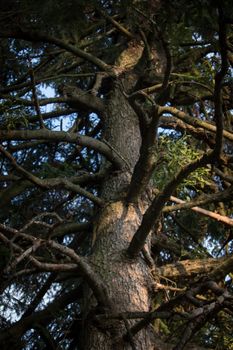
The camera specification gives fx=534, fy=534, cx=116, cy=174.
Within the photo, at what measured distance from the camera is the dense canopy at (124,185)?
11.1 ft

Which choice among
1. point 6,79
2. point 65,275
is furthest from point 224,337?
point 6,79

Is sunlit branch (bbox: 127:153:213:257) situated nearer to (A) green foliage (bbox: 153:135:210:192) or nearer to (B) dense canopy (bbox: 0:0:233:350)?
(B) dense canopy (bbox: 0:0:233:350)

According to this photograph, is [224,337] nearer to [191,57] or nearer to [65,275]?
[65,275]

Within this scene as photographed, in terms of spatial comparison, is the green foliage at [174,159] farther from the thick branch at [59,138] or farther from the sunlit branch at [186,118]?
the thick branch at [59,138]

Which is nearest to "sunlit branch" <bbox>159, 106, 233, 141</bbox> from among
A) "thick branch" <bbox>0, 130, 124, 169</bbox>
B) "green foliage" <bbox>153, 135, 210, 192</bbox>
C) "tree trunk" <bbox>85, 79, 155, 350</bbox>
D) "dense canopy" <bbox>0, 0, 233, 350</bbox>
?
"dense canopy" <bbox>0, 0, 233, 350</bbox>

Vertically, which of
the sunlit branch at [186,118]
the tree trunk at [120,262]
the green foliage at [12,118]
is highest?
the green foliage at [12,118]

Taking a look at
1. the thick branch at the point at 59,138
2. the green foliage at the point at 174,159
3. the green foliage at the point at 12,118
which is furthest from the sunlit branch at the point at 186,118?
the green foliage at the point at 12,118

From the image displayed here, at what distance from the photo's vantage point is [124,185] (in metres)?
4.85

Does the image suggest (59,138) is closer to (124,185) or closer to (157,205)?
(124,185)

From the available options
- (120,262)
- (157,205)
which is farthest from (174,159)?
(120,262)

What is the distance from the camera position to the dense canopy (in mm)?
3381

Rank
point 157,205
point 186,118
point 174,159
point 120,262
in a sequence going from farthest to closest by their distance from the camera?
1. point 174,159
2. point 120,262
3. point 186,118
4. point 157,205

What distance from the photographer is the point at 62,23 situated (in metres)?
4.31

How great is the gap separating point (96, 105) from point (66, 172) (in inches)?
36.9
